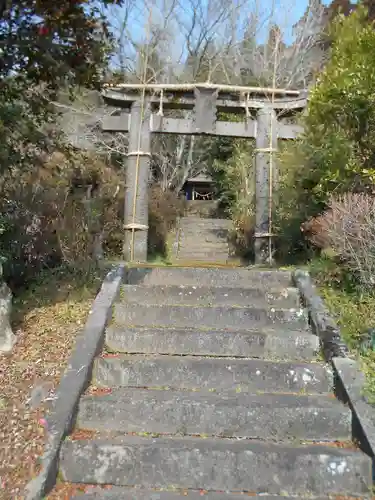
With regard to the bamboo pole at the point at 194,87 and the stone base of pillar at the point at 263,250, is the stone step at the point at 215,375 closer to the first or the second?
the stone base of pillar at the point at 263,250

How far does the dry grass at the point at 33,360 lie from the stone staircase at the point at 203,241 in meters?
6.75

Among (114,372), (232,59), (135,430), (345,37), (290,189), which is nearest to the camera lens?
(135,430)

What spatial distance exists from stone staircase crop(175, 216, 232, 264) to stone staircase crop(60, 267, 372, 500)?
24.8 feet

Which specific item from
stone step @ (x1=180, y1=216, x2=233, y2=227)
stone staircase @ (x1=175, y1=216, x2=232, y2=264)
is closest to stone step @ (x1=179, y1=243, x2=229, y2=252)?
stone staircase @ (x1=175, y1=216, x2=232, y2=264)

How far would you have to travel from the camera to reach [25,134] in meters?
4.24

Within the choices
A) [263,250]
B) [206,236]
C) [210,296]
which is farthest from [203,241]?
[210,296]

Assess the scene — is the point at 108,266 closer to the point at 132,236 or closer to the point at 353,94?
the point at 132,236

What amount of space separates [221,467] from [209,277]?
2666 millimetres

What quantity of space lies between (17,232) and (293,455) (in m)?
4.13

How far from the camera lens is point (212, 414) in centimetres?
356

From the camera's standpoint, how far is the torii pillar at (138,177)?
8242 millimetres

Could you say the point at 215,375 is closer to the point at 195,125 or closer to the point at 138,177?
the point at 138,177

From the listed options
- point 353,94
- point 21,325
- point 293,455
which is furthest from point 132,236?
point 293,455

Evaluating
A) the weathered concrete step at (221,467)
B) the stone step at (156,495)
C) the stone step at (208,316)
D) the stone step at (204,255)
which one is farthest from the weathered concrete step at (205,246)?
the stone step at (156,495)
